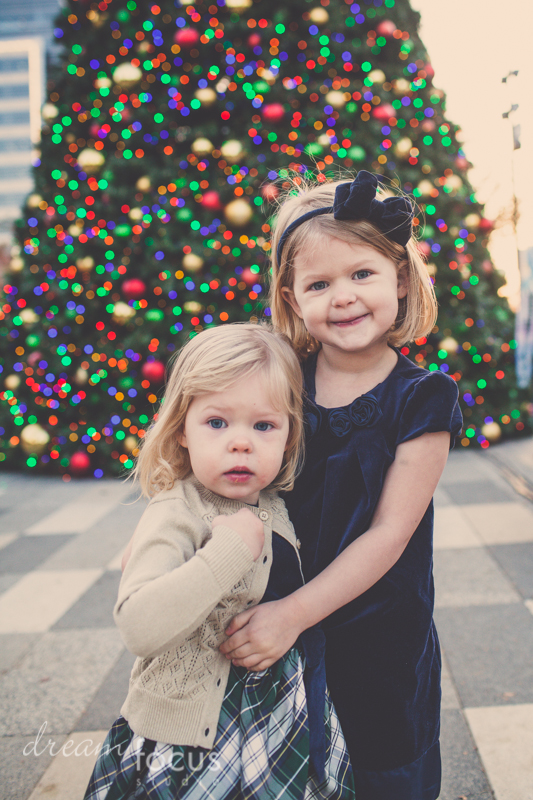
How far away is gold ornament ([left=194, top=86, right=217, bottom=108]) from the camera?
4152 mm

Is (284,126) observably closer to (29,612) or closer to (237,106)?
(237,106)

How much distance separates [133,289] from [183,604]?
371cm

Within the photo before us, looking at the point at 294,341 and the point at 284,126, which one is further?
the point at 284,126

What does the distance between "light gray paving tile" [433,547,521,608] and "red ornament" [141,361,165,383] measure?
2.45m

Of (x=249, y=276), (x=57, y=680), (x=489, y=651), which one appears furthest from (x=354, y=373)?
(x=249, y=276)

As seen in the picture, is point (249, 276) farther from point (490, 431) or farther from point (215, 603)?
point (215, 603)

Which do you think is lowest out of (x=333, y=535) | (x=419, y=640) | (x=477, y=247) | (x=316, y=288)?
(x=419, y=640)

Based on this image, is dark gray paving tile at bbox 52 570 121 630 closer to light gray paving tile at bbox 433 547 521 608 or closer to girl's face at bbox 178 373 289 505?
light gray paving tile at bbox 433 547 521 608

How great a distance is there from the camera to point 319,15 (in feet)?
13.6

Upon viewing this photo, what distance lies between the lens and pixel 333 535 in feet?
3.45

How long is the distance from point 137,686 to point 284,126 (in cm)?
432

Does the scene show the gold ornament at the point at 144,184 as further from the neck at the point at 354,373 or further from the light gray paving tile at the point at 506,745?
the light gray paving tile at the point at 506,745

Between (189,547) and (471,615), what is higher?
(189,547)

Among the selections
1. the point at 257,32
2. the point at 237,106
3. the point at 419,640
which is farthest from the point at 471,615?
the point at 257,32
